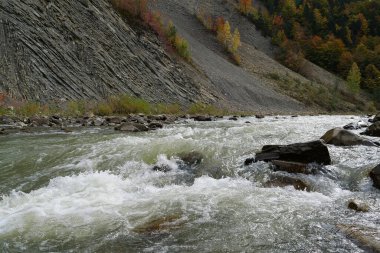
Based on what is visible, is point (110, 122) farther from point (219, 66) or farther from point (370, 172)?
point (219, 66)

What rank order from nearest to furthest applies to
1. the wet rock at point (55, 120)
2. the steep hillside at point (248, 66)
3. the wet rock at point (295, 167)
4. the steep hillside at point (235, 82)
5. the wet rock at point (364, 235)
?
1. the wet rock at point (364, 235)
2. the wet rock at point (295, 167)
3. the wet rock at point (55, 120)
4. the steep hillside at point (235, 82)
5. the steep hillside at point (248, 66)

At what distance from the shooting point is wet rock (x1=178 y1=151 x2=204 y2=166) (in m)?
12.0

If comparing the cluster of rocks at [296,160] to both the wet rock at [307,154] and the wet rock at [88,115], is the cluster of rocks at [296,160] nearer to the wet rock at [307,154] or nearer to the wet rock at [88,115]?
the wet rock at [307,154]

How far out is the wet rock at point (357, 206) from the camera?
7770 mm

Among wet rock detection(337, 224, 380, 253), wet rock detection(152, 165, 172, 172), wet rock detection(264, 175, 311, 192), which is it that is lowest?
wet rock detection(152, 165, 172, 172)

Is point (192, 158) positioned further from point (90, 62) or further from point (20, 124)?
point (90, 62)

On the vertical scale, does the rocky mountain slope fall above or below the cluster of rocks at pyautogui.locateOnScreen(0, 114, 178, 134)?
above

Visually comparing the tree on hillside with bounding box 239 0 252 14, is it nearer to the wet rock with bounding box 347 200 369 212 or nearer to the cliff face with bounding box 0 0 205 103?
the cliff face with bounding box 0 0 205 103

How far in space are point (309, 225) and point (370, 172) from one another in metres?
3.84

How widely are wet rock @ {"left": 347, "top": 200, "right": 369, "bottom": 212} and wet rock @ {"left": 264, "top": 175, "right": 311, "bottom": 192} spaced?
1.42 metres

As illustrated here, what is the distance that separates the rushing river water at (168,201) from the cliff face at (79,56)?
11.7 metres

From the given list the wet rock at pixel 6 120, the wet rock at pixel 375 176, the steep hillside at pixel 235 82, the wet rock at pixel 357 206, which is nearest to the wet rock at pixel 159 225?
the wet rock at pixel 357 206

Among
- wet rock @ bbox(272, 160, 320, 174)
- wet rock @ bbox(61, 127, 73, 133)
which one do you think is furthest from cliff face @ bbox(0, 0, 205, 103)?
wet rock @ bbox(272, 160, 320, 174)

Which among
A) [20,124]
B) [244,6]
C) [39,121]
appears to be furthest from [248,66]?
[20,124]
